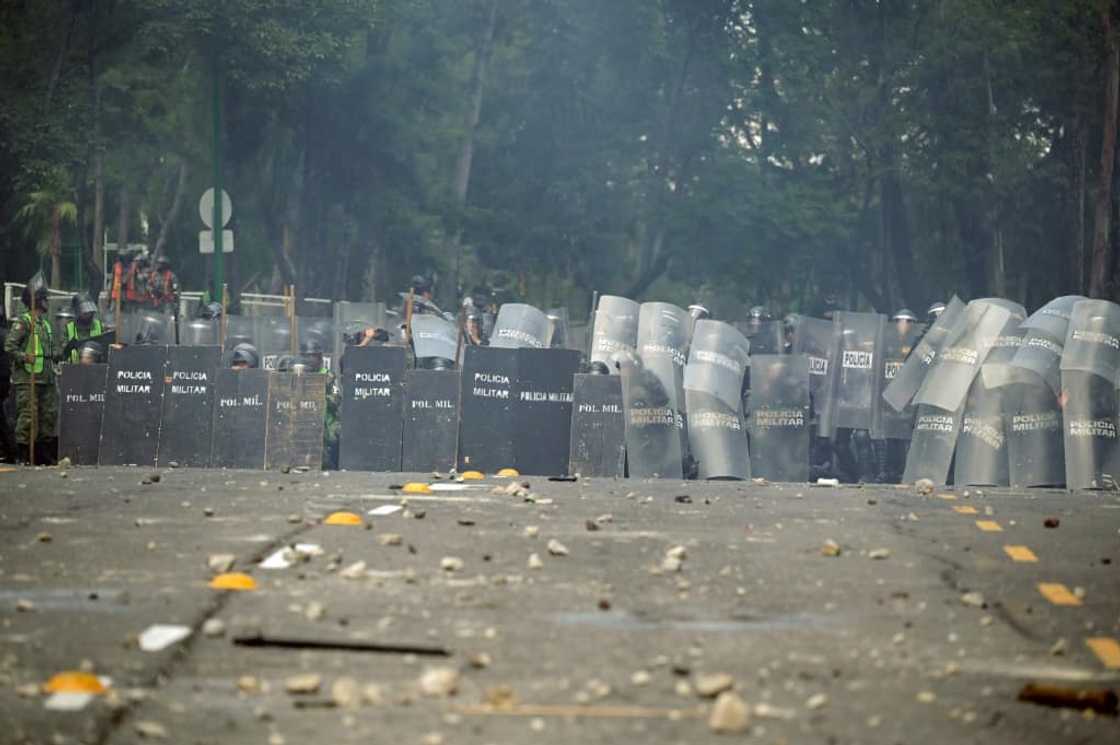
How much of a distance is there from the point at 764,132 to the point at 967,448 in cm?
3202

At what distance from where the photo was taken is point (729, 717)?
7.29 meters

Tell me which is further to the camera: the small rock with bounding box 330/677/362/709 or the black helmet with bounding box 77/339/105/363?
the black helmet with bounding box 77/339/105/363

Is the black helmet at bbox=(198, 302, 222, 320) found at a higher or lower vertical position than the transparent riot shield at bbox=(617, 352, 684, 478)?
higher

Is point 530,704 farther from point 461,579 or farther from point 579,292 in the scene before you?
point 579,292

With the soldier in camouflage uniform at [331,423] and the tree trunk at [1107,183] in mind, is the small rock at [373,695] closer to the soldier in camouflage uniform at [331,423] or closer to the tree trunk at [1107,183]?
the soldier in camouflage uniform at [331,423]

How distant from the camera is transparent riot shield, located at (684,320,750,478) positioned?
76.9ft

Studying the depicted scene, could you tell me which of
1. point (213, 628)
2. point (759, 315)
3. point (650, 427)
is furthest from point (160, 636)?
point (759, 315)

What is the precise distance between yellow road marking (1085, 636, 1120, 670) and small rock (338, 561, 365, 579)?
11.6 feet

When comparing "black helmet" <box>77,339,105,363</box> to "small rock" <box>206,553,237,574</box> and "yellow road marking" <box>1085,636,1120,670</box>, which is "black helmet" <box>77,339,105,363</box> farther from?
"yellow road marking" <box>1085,636,1120,670</box>

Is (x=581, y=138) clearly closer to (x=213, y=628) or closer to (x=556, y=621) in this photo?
(x=556, y=621)

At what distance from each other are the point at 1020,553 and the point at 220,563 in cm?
459

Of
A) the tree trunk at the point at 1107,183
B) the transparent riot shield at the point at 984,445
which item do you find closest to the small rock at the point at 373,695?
the transparent riot shield at the point at 984,445

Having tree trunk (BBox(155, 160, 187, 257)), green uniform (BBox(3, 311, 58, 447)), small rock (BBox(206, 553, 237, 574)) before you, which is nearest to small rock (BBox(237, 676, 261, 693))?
small rock (BBox(206, 553, 237, 574))

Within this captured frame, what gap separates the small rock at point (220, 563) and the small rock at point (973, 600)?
3.61 meters
